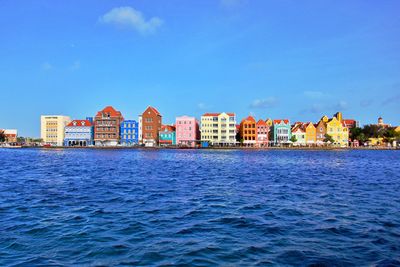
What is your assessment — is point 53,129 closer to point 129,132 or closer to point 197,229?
point 129,132

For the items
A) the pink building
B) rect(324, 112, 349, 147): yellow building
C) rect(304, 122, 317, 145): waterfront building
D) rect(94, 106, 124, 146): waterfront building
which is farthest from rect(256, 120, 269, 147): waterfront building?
rect(94, 106, 124, 146): waterfront building

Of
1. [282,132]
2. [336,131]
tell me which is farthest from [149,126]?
[336,131]

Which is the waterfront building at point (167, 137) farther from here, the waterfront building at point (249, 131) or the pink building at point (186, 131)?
the waterfront building at point (249, 131)

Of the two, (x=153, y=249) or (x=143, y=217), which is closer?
(x=153, y=249)

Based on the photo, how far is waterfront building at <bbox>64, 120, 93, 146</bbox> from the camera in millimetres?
122625

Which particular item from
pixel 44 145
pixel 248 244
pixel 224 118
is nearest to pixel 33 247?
pixel 248 244

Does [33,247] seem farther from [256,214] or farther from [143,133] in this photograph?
[143,133]

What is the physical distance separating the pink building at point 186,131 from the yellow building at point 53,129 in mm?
47127

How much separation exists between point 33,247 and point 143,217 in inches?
154

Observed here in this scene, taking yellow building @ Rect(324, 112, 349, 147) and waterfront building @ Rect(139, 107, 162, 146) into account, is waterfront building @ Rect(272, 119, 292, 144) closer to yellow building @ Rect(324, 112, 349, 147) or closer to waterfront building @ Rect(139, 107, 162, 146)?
yellow building @ Rect(324, 112, 349, 147)

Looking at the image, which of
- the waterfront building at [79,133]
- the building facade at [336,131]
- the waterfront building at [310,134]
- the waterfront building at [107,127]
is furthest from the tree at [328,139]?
the waterfront building at [79,133]

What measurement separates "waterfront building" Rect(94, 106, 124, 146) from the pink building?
21.1 m

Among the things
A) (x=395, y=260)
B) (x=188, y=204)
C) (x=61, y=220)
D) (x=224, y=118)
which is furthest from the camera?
(x=224, y=118)

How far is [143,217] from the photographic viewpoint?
11.7 metres
